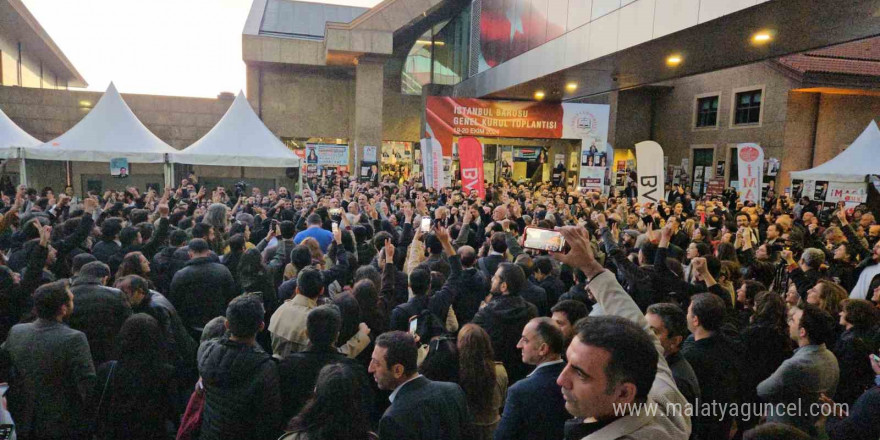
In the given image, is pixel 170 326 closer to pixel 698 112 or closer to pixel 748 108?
pixel 748 108

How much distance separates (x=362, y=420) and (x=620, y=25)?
12379 millimetres

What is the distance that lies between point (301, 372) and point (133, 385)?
1111mm

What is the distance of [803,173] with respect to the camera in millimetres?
15648

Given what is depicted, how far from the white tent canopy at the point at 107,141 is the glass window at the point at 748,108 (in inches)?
919

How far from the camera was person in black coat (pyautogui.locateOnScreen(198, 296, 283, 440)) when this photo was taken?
2766 millimetres

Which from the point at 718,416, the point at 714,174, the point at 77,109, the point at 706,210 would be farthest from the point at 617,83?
the point at 77,109

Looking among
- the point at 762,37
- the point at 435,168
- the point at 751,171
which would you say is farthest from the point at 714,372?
the point at 435,168

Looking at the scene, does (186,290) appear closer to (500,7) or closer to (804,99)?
(500,7)

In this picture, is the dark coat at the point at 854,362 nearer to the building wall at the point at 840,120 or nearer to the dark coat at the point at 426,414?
the dark coat at the point at 426,414

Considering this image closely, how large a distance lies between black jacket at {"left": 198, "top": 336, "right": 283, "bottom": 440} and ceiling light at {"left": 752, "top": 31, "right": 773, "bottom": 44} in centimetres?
1231

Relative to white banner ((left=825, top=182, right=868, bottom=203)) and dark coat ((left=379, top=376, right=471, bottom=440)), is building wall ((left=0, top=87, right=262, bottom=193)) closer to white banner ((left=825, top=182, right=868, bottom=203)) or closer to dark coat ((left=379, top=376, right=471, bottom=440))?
dark coat ((left=379, top=376, right=471, bottom=440))

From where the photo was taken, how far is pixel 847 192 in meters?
15.4

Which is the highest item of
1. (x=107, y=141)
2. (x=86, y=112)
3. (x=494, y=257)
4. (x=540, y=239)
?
(x=86, y=112)

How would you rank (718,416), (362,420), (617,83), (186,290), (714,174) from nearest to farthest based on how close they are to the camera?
1. (362,420)
2. (718,416)
3. (186,290)
4. (617,83)
5. (714,174)
